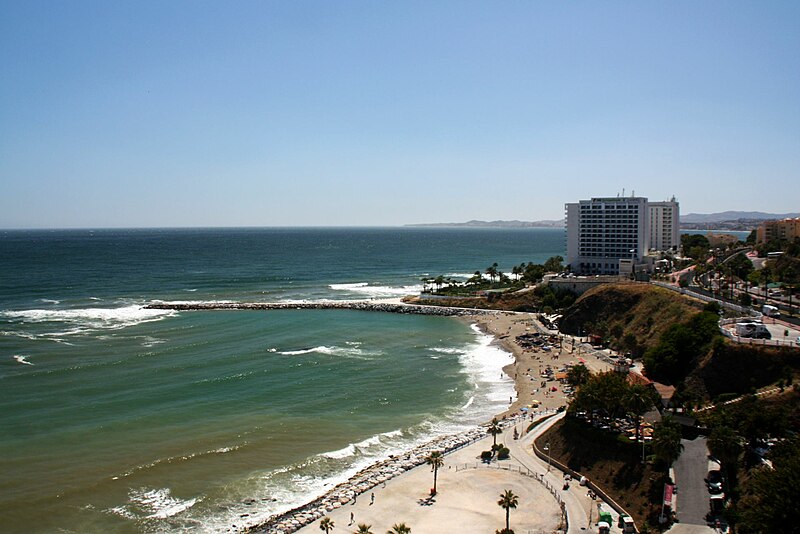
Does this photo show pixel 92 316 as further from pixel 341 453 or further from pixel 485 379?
pixel 341 453

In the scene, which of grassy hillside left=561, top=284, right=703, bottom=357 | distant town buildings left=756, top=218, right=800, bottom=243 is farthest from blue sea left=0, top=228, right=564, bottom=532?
distant town buildings left=756, top=218, right=800, bottom=243

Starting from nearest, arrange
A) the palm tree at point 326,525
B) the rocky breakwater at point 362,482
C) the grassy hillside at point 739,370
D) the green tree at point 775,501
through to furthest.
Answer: the green tree at point 775,501, the palm tree at point 326,525, the rocky breakwater at point 362,482, the grassy hillside at point 739,370

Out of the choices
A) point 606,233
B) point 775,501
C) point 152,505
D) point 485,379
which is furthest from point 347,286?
point 775,501

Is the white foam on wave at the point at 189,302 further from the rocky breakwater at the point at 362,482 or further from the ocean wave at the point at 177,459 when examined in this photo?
the rocky breakwater at the point at 362,482

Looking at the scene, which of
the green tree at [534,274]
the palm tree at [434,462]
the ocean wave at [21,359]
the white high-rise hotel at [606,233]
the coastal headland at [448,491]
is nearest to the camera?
the coastal headland at [448,491]

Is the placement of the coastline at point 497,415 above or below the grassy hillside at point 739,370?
below

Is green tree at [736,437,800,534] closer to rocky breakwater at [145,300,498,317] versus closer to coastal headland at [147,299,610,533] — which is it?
coastal headland at [147,299,610,533]

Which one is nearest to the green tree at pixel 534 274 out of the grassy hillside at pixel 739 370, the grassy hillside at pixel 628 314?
the grassy hillside at pixel 628 314
